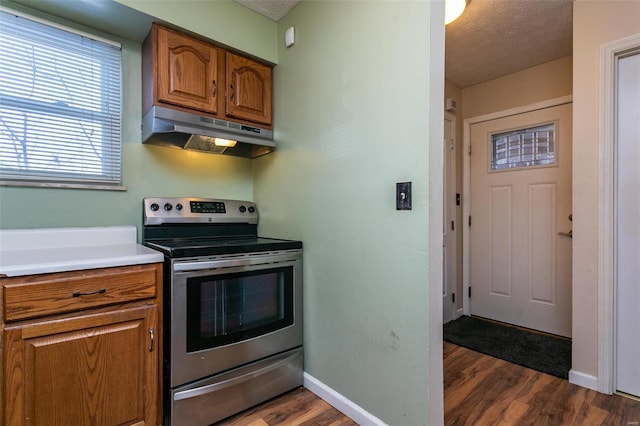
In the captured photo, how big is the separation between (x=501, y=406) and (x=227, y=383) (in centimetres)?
151

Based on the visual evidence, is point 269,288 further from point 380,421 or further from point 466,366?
point 466,366

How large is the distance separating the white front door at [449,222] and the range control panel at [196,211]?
1923 mm

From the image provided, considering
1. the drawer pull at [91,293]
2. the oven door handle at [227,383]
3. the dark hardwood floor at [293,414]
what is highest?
the drawer pull at [91,293]

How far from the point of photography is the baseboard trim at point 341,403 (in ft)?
4.99

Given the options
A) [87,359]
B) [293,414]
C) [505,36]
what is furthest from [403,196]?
[505,36]

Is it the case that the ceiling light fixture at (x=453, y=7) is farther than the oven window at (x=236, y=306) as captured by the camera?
Yes

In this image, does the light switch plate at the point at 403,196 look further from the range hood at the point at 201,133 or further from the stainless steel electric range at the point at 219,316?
the range hood at the point at 201,133

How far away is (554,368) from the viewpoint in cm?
213

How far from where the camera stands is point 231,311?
5.39ft

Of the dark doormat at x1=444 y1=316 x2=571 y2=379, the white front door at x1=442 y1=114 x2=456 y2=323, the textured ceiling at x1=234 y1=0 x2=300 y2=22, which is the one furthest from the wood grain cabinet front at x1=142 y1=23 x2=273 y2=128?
the dark doormat at x1=444 y1=316 x2=571 y2=379

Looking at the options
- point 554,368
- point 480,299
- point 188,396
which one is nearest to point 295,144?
point 188,396

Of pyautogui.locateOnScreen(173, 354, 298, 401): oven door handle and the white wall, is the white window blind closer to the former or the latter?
pyautogui.locateOnScreen(173, 354, 298, 401): oven door handle

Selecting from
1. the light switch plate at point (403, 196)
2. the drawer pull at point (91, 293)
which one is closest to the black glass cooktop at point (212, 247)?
the drawer pull at point (91, 293)

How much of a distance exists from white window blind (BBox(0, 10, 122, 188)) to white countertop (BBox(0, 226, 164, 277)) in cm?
28
